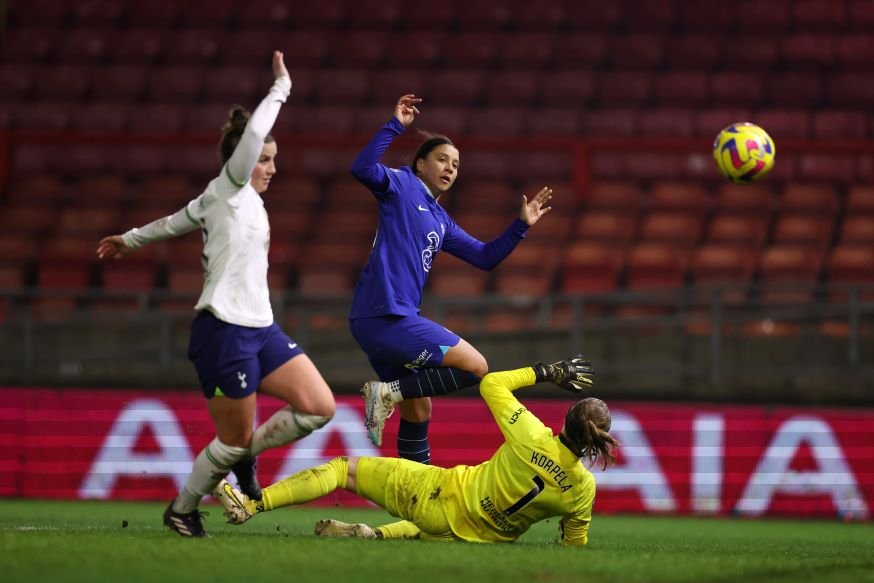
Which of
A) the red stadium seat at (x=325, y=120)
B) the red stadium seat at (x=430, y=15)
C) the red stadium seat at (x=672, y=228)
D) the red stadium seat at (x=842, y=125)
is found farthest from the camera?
the red stadium seat at (x=430, y=15)

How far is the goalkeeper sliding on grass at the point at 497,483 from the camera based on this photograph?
6.80 metres

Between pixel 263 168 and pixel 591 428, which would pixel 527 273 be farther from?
pixel 263 168

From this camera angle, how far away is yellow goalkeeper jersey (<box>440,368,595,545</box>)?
6820 millimetres

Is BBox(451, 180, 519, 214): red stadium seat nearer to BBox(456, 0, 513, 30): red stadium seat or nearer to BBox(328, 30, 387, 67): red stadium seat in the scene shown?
BBox(328, 30, 387, 67): red stadium seat

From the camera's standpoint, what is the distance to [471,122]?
57.5 ft

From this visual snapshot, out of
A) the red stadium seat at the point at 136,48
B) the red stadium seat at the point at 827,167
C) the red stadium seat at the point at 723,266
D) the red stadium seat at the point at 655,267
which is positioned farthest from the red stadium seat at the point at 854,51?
the red stadium seat at the point at 136,48

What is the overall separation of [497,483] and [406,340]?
0.97m

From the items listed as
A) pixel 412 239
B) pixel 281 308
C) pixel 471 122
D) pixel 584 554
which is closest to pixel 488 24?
pixel 471 122

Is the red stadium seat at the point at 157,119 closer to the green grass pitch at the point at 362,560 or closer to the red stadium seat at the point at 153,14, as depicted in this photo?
the red stadium seat at the point at 153,14

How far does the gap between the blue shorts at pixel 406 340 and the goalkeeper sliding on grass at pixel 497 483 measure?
0.36m

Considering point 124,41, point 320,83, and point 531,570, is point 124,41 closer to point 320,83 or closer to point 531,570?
point 320,83

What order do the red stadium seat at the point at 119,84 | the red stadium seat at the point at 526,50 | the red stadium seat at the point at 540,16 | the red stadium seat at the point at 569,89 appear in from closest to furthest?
the red stadium seat at the point at 569,89
the red stadium seat at the point at 119,84
the red stadium seat at the point at 526,50
the red stadium seat at the point at 540,16

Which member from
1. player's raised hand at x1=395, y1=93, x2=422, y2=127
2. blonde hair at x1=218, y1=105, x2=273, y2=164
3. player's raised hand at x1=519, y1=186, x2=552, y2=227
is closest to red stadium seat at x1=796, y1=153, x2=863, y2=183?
player's raised hand at x1=519, y1=186, x2=552, y2=227

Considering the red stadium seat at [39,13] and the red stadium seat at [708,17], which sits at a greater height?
the red stadium seat at [708,17]
